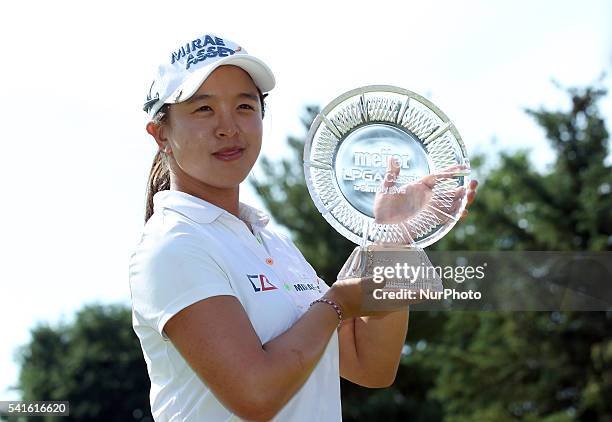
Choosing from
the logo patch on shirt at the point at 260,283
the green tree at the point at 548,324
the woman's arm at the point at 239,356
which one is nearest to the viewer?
the woman's arm at the point at 239,356

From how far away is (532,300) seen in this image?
16828 millimetres

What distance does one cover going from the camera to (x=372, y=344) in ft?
8.00

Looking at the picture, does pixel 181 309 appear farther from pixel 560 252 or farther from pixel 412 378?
pixel 412 378

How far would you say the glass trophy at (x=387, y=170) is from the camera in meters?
2.42

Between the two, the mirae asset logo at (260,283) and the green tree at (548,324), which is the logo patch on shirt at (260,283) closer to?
the mirae asset logo at (260,283)

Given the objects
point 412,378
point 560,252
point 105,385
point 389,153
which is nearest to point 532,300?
point 560,252

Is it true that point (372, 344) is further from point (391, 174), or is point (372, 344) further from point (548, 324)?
point (548, 324)

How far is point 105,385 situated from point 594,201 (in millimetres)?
13692

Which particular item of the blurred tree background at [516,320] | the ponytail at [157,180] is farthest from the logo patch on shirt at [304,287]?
the blurred tree background at [516,320]

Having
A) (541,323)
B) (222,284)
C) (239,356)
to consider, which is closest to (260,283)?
(222,284)

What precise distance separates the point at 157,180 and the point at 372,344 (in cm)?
65

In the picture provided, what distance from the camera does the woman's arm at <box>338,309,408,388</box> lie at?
2.43m

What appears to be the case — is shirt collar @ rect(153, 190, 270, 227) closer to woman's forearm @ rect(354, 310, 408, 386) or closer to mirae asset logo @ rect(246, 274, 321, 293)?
mirae asset logo @ rect(246, 274, 321, 293)

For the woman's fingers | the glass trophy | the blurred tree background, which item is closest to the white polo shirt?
the glass trophy
